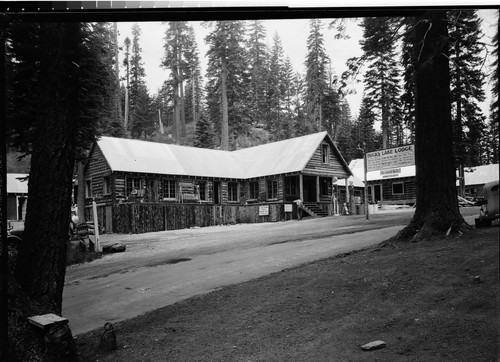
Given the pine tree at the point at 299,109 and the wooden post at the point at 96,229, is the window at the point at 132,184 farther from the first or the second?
the pine tree at the point at 299,109

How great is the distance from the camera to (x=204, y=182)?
255cm

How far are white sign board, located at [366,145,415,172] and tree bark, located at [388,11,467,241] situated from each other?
0.05 m

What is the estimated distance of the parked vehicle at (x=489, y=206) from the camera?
2.24 m

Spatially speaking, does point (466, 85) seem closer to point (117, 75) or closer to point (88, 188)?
point (117, 75)

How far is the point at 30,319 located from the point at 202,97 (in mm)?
1694

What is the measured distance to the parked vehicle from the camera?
2244mm

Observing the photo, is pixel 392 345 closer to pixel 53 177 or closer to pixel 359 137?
pixel 359 137

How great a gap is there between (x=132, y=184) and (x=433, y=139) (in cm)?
197

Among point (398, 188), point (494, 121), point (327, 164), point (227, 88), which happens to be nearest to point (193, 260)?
point (327, 164)

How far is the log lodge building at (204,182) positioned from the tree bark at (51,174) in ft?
0.62

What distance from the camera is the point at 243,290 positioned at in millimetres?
2365

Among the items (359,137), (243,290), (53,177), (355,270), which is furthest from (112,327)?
(359,137)

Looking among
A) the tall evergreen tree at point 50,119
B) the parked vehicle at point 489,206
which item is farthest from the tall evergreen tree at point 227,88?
the parked vehicle at point 489,206

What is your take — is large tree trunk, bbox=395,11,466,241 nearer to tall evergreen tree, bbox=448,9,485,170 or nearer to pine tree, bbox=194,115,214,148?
tall evergreen tree, bbox=448,9,485,170
